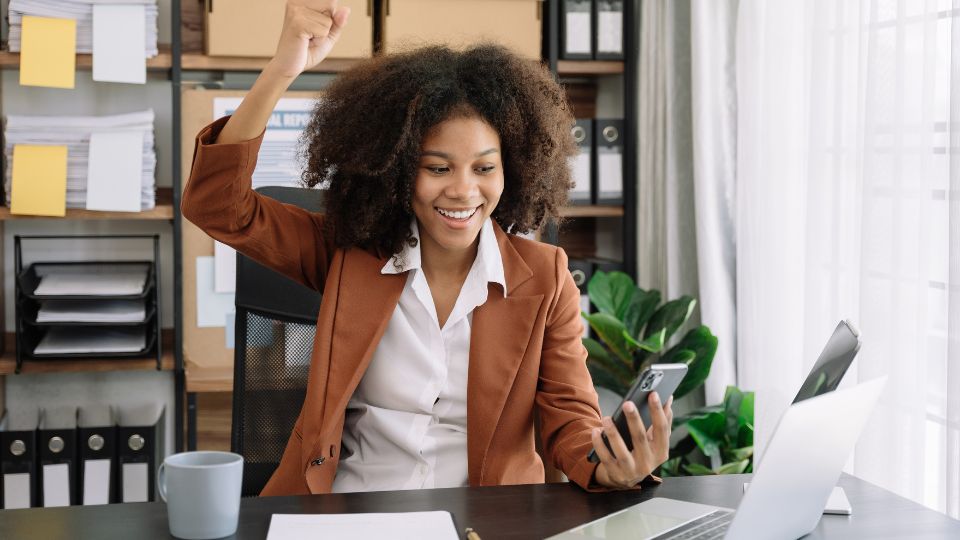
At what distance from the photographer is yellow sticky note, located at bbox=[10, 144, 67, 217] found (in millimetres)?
2510

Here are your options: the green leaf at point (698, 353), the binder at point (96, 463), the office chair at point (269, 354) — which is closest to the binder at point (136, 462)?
the binder at point (96, 463)

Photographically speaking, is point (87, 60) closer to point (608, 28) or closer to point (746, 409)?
point (608, 28)

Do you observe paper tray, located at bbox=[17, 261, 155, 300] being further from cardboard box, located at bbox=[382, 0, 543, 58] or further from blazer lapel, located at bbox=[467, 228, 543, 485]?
blazer lapel, located at bbox=[467, 228, 543, 485]

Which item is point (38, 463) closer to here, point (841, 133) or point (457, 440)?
point (457, 440)

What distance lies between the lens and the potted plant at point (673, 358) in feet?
7.60

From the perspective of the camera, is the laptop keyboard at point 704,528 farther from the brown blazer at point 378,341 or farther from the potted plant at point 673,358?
the potted plant at point 673,358

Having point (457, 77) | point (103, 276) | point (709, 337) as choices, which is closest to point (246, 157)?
point (457, 77)

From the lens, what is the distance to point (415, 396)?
→ 4.72 ft

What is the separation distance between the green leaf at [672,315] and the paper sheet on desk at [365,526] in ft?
4.90

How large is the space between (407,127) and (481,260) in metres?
0.23

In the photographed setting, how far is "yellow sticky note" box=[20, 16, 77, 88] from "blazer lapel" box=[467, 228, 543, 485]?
1.54 meters

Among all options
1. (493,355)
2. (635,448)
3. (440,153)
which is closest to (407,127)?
(440,153)

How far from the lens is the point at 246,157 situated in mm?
1332

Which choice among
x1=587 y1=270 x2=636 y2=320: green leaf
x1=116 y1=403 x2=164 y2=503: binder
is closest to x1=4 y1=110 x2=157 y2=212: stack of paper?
x1=116 y1=403 x2=164 y2=503: binder
